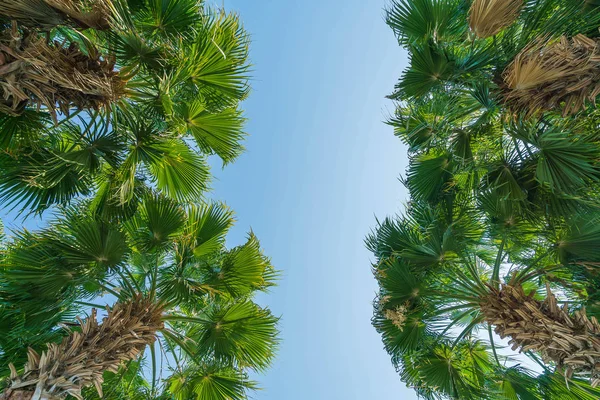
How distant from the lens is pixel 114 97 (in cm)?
334

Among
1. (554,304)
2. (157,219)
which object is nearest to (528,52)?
(554,304)

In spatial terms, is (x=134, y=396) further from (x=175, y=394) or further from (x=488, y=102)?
(x=488, y=102)

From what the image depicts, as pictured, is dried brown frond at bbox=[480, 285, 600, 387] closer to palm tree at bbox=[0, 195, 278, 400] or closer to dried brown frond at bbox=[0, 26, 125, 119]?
palm tree at bbox=[0, 195, 278, 400]

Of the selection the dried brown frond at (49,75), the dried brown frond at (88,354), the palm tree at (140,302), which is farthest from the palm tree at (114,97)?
the dried brown frond at (88,354)

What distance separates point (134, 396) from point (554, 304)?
4.52 metres

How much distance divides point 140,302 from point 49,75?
229 cm

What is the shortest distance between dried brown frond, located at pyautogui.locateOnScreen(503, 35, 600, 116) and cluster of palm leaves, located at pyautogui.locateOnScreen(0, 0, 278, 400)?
8.33ft

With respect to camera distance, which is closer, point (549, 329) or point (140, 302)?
point (549, 329)

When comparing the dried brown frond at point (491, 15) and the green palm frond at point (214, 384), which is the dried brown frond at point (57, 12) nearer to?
the dried brown frond at point (491, 15)

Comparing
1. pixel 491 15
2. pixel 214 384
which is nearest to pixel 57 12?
pixel 491 15

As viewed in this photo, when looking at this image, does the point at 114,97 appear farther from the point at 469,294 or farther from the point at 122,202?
the point at 469,294

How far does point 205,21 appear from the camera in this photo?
386 centimetres

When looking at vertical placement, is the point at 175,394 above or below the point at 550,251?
below

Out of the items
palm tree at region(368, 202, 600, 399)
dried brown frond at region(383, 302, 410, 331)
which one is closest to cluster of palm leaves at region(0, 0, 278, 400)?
dried brown frond at region(383, 302, 410, 331)
